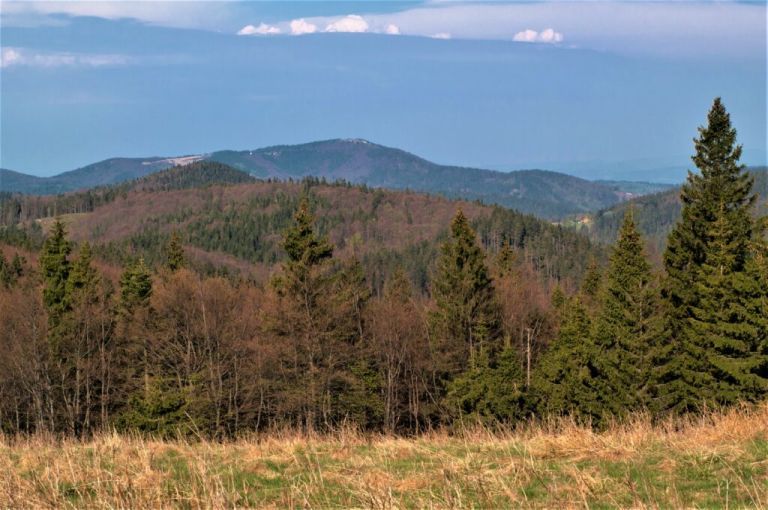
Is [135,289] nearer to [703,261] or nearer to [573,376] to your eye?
[573,376]

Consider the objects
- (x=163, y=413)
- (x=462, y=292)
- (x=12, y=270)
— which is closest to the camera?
(x=163, y=413)

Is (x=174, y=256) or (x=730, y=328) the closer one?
(x=730, y=328)

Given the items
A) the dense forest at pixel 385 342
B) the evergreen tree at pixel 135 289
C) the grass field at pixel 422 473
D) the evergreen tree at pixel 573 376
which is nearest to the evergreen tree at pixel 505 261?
the dense forest at pixel 385 342

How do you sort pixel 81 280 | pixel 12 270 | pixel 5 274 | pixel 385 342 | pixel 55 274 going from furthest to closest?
pixel 12 270
pixel 5 274
pixel 385 342
pixel 55 274
pixel 81 280

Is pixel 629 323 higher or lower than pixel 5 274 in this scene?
higher

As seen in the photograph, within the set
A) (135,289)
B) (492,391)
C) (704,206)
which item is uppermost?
(704,206)

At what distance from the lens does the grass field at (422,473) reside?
6.61 metres

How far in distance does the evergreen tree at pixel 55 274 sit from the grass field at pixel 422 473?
3519 cm

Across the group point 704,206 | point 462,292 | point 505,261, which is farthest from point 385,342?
point 505,261

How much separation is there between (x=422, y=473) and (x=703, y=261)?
32.6 metres

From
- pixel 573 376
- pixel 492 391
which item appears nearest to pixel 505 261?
pixel 573 376

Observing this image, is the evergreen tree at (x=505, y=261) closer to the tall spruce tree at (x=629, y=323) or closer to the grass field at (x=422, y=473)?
the tall spruce tree at (x=629, y=323)

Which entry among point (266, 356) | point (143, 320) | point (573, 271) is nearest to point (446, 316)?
point (266, 356)

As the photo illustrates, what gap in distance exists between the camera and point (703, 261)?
35938 millimetres
